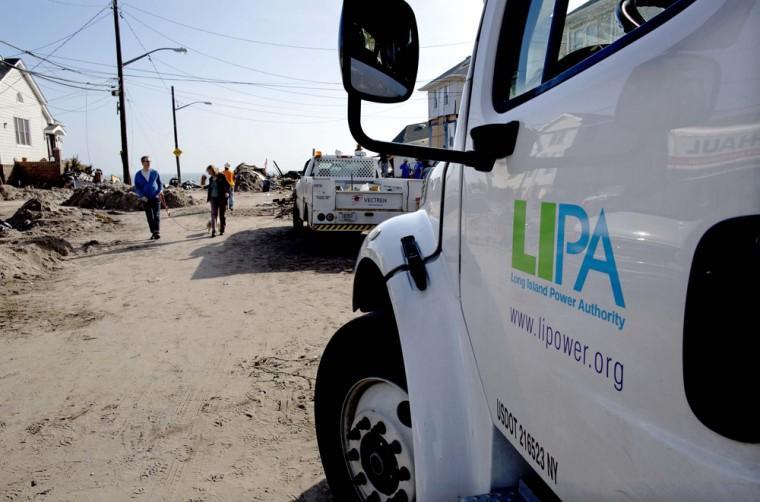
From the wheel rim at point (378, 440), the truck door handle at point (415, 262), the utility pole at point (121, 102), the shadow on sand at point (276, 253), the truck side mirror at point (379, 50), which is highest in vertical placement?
the utility pole at point (121, 102)

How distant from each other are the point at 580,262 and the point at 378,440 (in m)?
1.35

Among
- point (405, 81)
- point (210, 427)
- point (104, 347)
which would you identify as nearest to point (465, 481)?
point (405, 81)

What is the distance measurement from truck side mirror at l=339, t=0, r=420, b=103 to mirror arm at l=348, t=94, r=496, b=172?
0.16ft

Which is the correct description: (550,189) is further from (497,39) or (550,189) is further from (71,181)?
(71,181)

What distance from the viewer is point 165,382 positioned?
13.8ft

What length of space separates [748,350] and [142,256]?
1062 cm

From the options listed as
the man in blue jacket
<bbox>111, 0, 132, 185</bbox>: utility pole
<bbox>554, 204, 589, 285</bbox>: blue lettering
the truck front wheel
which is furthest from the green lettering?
<bbox>111, 0, 132, 185</bbox>: utility pole

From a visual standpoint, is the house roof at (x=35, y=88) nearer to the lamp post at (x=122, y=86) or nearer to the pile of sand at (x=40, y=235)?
the lamp post at (x=122, y=86)

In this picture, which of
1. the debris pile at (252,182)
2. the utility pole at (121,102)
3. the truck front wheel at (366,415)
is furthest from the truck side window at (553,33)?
the debris pile at (252,182)

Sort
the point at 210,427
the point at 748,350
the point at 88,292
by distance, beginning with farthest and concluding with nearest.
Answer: the point at 88,292 → the point at 210,427 → the point at 748,350

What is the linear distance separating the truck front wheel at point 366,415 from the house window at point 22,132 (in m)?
42.7

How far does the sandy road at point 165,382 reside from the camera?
2941mm

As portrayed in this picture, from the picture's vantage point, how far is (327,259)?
9.52 metres

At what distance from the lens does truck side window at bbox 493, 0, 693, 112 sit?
54.4 inches
